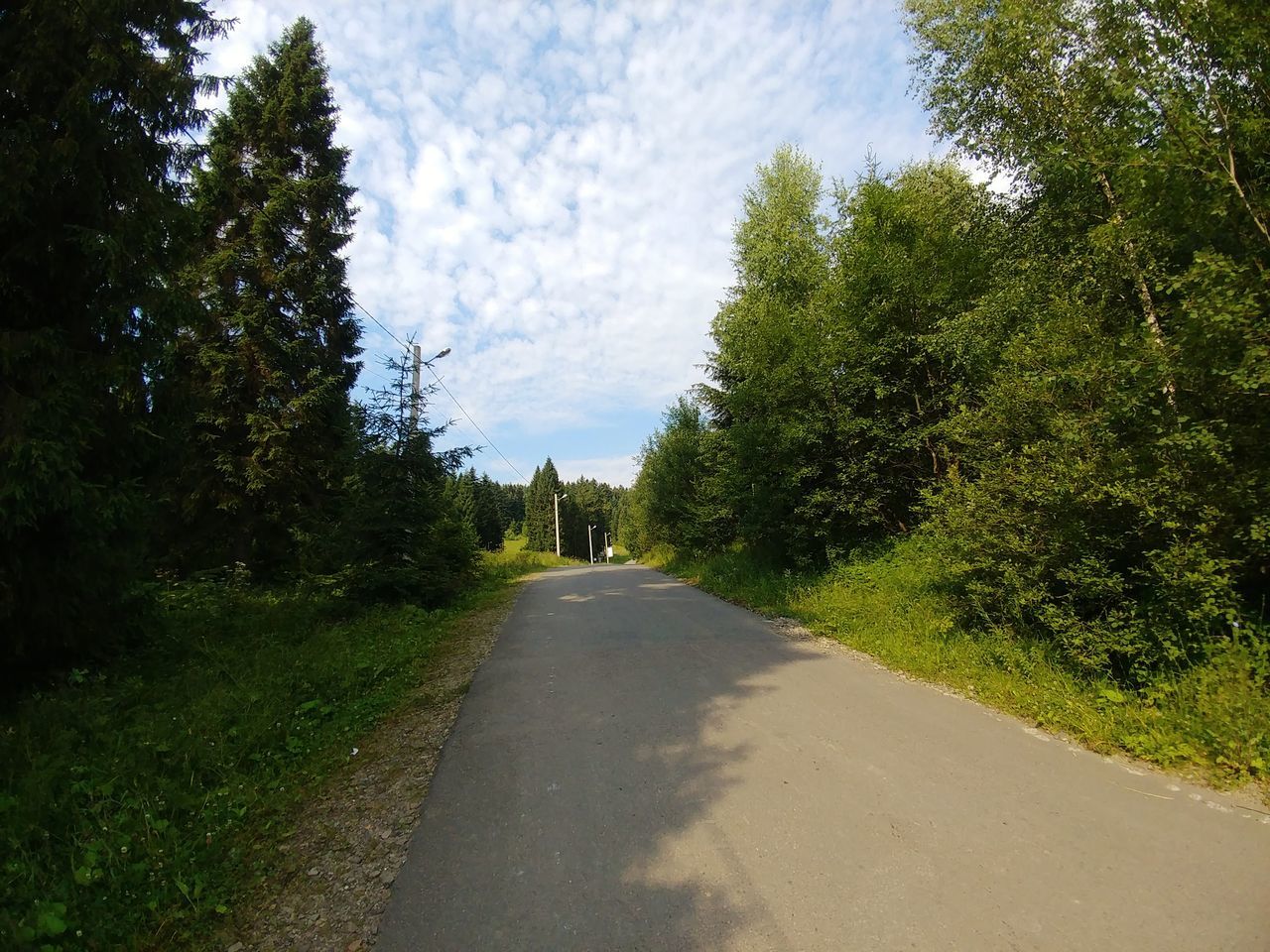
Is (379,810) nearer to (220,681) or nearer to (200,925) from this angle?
(200,925)

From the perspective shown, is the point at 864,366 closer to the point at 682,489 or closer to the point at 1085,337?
the point at 1085,337

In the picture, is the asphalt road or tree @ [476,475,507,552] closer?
the asphalt road

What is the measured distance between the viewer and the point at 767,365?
39.7 feet

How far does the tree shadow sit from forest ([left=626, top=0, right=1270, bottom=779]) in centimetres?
283

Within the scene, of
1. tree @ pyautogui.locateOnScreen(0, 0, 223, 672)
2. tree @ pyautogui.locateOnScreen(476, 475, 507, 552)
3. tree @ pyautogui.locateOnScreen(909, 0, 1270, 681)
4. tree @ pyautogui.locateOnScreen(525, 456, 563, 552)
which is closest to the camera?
tree @ pyautogui.locateOnScreen(909, 0, 1270, 681)

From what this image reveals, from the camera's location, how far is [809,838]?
10.3 feet

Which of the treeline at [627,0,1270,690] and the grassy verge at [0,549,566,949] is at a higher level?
the treeline at [627,0,1270,690]

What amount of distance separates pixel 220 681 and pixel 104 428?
2.65 metres

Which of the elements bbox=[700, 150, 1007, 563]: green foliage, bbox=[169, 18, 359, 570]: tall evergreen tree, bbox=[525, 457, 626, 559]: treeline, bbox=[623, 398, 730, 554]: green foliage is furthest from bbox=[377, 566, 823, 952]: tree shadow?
bbox=[525, 457, 626, 559]: treeline

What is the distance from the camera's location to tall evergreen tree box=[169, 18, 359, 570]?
11.6 meters

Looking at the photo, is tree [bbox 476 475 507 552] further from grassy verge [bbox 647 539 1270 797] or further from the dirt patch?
the dirt patch

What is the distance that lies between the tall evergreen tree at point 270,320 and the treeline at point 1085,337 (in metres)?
10.3

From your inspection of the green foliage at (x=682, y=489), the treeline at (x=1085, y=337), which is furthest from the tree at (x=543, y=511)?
the treeline at (x=1085, y=337)

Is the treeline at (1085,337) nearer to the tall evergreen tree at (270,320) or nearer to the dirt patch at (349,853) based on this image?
the dirt patch at (349,853)
